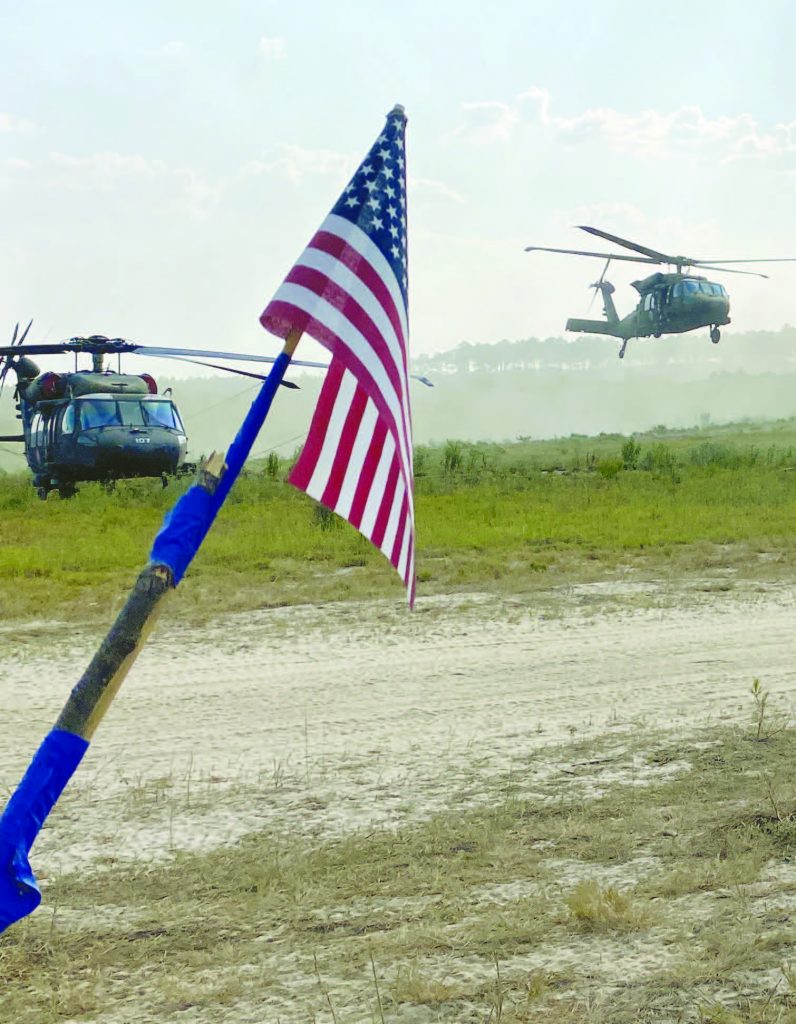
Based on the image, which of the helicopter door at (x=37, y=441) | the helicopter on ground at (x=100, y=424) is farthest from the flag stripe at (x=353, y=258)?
the helicopter door at (x=37, y=441)

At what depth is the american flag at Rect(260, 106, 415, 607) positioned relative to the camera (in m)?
3.14

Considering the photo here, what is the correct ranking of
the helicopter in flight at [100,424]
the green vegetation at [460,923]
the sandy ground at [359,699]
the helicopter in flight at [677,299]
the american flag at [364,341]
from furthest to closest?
the helicopter in flight at [677,299], the helicopter in flight at [100,424], the sandy ground at [359,699], the green vegetation at [460,923], the american flag at [364,341]

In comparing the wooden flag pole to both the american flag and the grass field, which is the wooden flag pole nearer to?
the american flag

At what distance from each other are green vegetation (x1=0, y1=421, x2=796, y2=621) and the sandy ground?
1.60 meters

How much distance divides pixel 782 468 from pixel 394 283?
104ft

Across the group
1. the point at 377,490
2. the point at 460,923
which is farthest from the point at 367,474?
the point at 460,923

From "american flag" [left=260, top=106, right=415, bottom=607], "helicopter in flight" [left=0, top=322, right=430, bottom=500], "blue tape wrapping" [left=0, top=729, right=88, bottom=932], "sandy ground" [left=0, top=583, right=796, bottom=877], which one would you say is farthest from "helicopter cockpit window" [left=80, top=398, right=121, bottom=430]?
"blue tape wrapping" [left=0, top=729, right=88, bottom=932]

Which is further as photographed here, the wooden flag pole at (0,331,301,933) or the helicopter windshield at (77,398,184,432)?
the helicopter windshield at (77,398,184,432)

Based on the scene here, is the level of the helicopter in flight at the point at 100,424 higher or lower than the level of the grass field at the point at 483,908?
higher

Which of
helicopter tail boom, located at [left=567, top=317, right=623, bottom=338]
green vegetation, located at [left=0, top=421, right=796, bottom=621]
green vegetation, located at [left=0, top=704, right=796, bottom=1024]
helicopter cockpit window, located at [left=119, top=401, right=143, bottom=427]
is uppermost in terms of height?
helicopter tail boom, located at [left=567, top=317, right=623, bottom=338]

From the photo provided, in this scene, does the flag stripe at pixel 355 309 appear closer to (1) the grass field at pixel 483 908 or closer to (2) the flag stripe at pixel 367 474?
(2) the flag stripe at pixel 367 474

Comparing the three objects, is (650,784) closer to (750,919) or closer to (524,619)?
(750,919)

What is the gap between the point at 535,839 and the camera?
5.82 meters

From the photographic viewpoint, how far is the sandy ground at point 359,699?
6422mm
